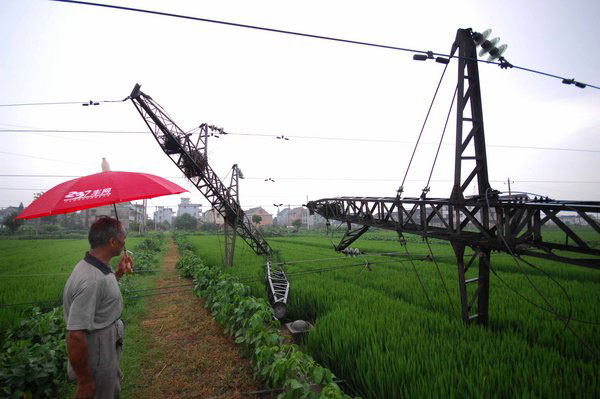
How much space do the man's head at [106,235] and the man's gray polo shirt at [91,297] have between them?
14cm

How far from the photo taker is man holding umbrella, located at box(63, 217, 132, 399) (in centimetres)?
211

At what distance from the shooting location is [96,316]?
2.29 meters

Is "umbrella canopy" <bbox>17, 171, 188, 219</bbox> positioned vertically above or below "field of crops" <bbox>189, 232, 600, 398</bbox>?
above

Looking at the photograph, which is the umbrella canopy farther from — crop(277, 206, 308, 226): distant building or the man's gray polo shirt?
crop(277, 206, 308, 226): distant building

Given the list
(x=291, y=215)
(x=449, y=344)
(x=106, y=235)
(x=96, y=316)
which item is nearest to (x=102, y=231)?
(x=106, y=235)

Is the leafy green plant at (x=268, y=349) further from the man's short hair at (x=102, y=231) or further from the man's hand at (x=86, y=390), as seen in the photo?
the man's short hair at (x=102, y=231)

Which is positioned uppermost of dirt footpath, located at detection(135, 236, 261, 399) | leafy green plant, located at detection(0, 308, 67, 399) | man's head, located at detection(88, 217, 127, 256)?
man's head, located at detection(88, 217, 127, 256)

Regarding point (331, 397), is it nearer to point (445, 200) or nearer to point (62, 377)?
point (62, 377)

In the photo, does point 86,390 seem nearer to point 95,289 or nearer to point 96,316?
point 96,316

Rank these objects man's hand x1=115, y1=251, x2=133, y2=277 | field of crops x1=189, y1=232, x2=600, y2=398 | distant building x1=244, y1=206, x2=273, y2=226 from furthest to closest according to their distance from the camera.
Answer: distant building x1=244, y1=206, x2=273, y2=226 → man's hand x1=115, y1=251, x2=133, y2=277 → field of crops x1=189, y1=232, x2=600, y2=398

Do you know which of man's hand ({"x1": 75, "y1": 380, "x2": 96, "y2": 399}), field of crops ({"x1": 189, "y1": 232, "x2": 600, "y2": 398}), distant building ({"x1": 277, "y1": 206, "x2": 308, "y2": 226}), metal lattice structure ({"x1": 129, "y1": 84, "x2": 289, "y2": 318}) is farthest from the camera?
distant building ({"x1": 277, "y1": 206, "x2": 308, "y2": 226})

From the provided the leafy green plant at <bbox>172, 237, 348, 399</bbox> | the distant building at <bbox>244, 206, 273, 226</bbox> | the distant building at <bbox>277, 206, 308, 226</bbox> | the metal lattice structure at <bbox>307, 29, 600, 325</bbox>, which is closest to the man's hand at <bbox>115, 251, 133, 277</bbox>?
the leafy green plant at <bbox>172, 237, 348, 399</bbox>

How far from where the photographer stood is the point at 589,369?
129 inches

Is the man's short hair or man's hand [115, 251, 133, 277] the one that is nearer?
the man's short hair
